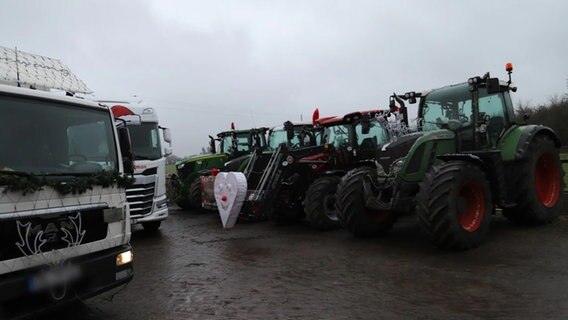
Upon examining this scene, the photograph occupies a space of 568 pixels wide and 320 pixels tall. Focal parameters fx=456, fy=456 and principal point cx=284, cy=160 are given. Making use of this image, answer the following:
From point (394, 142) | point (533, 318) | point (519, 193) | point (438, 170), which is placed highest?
point (394, 142)

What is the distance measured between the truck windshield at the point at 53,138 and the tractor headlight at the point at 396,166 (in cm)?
426

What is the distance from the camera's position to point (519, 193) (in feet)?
25.4

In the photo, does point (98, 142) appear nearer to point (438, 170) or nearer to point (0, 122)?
point (0, 122)

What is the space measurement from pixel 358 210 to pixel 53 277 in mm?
4954

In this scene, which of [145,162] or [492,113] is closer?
[492,113]

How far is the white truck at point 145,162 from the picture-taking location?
9.12 meters

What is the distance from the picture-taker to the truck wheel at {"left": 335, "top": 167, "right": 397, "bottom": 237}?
24.9 ft

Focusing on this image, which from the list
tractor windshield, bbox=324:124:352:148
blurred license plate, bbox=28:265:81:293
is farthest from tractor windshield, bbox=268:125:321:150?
blurred license plate, bbox=28:265:81:293

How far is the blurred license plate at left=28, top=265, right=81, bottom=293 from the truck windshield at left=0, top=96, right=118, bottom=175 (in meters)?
0.86

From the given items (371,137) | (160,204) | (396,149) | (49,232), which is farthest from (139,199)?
(49,232)

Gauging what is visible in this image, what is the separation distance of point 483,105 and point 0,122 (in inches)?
278

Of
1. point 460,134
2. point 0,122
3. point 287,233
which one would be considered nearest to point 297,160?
point 287,233

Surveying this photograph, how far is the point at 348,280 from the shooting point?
5.54 m

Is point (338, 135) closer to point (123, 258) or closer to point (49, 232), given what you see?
point (123, 258)
